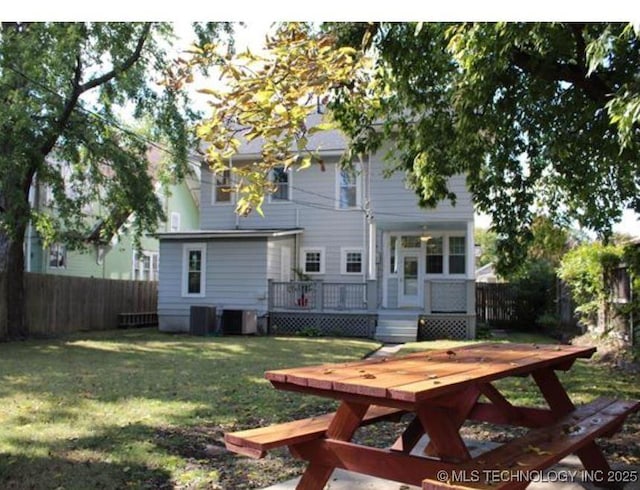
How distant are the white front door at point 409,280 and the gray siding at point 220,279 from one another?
4441 mm

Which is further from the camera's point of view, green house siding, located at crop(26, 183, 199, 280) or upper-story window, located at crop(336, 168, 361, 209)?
green house siding, located at crop(26, 183, 199, 280)

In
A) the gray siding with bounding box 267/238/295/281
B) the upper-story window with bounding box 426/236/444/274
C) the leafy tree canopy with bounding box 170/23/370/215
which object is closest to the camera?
the leafy tree canopy with bounding box 170/23/370/215

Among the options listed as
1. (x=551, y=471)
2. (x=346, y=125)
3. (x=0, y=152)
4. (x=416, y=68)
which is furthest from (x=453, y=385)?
(x=0, y=152)

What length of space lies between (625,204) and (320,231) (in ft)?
36.5

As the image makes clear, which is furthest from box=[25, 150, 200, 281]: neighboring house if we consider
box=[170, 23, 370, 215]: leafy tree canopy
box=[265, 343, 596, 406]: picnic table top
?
box=[265, 343, 596, 406]: picnic table top

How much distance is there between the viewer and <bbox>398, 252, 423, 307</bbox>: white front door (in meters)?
18.9

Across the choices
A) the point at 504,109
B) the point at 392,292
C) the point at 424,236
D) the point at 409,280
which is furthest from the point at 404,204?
the point at 504,109

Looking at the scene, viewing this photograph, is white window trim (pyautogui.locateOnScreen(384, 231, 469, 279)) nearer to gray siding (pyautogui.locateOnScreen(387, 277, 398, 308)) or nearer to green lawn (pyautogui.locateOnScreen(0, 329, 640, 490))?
gray siding (pyautogui.locateOnScreen(387, 277, 398, 308))

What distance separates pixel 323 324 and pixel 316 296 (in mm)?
897

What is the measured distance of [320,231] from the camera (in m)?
20.2

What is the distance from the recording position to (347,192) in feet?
66.0

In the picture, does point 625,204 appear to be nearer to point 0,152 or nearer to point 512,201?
point 512,201

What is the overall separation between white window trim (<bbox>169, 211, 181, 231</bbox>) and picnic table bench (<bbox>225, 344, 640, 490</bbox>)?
25.4m

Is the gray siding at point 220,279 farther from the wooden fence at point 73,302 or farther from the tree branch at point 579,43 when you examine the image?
the tree branch at point 579,43
